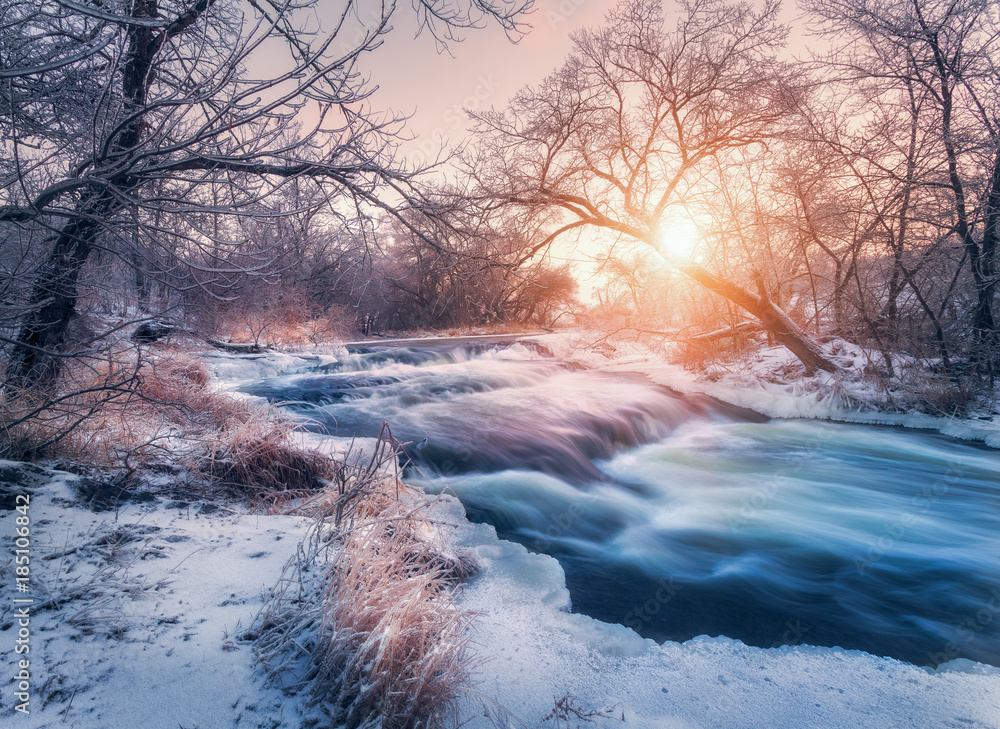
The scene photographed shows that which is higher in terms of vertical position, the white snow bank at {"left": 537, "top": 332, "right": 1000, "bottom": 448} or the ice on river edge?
the white snow bank at {"left": 537, "top": 332, "right": 1000, "bottom": 448}

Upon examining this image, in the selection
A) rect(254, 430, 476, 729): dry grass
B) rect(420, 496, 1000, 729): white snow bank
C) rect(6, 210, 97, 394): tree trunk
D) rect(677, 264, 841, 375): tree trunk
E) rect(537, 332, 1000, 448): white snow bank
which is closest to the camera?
rect(254, 430, 476, 729): dry grass

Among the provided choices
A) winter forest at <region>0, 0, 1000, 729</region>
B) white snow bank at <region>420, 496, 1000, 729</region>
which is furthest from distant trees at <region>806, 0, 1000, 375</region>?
white snow bank at <region>420, 496, 1000, 729</region>

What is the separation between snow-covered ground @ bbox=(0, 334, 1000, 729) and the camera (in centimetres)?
188

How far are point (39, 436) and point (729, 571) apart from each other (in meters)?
5.80

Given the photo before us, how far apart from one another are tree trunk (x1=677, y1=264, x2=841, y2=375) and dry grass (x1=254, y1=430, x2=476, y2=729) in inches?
347

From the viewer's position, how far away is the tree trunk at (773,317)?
9.59 meters

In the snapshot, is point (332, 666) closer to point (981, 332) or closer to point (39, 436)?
point (39, 436)

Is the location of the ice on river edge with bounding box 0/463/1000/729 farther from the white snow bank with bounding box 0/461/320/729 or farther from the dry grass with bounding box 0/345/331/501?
the dry grass with bounding box 0/345/331/501

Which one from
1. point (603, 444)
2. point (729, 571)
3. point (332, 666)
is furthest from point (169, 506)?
point (603, 444)

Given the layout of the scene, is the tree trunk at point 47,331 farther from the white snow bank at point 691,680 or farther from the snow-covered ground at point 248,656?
the white snow bank at point 691,680

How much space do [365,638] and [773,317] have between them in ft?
33.7

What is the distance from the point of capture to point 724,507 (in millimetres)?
5457

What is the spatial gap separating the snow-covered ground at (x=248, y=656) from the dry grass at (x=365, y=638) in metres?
0.12

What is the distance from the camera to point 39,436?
11.9ft
